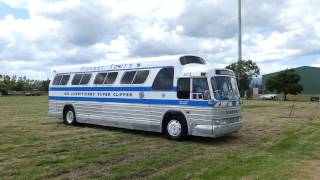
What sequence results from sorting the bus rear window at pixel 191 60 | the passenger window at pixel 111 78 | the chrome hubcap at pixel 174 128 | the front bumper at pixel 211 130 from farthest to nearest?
the passenger window at pixel 111 78
the bus rear window at pixel 191 60
the chrome hubcap at pixel 174 128
the front bumper at pixel 211 130

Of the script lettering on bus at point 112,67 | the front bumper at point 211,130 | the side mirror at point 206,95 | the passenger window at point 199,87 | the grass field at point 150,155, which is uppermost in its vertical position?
the script lettering on bus at point 112,67

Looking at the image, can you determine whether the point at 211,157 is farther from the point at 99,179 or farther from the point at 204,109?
the point at 99,179

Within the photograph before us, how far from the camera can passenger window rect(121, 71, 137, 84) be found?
17641 mm

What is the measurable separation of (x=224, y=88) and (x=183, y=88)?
4.41 ft

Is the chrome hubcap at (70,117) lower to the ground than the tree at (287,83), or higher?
lower

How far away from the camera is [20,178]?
30.5 ft

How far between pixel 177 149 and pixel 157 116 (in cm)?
296

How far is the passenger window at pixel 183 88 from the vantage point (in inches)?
607

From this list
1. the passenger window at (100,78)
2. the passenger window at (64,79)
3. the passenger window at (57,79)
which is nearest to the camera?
the passenger window at (100,78)

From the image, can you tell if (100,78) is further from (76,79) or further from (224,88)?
(224,88)

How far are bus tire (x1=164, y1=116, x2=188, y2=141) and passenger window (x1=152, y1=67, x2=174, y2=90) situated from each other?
3.59 ft

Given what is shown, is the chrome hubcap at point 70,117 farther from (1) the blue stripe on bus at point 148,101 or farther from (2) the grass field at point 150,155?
(2) the grass field at point 150,155

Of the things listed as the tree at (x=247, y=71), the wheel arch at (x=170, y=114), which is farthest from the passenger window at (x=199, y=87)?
the tree at (x=247, y=71)

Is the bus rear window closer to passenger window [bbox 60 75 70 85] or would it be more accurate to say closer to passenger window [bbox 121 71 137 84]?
passenger window [bbox 121 71 137 84]
